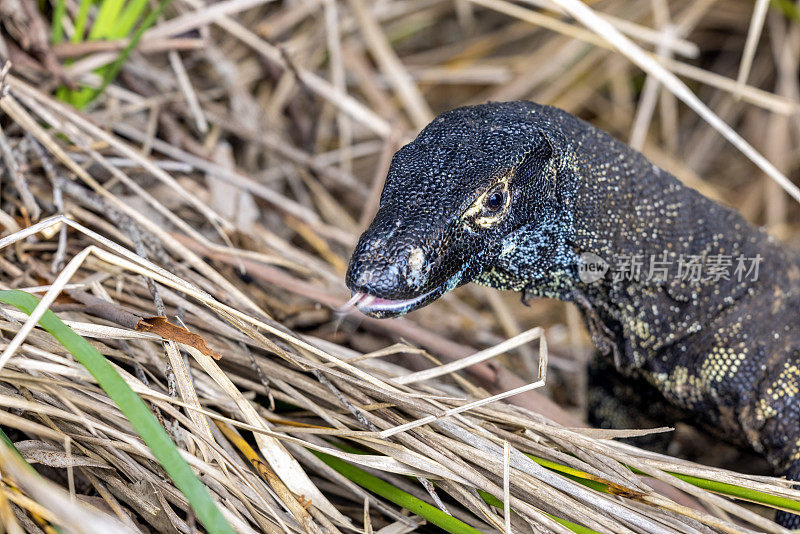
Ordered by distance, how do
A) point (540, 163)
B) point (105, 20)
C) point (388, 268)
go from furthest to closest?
1. point (105, 20)
2. point (540, 163)
3. point (388, 268)

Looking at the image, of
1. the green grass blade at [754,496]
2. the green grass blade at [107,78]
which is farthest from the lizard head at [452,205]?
the green grass blade at [107,78]

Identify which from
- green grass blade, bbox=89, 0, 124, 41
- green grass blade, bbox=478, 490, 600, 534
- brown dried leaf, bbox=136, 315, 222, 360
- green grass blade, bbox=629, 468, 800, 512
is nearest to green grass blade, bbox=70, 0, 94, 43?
green grass blade, bbox=89, 0, 124, 41

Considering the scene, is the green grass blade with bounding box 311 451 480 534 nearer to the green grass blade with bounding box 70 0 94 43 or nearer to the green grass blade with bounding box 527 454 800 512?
the green grass blade with bounding box 527 454 800 512

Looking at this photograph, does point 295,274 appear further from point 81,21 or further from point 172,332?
point 81,21

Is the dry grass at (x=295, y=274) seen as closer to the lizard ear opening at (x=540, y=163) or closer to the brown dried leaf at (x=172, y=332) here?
the brown dried leaf at (x=172, y=332)

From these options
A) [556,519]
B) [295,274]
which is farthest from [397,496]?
[295,274]

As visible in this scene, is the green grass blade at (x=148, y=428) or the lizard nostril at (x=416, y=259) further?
the lizard nostril at (x=416, y=259)
